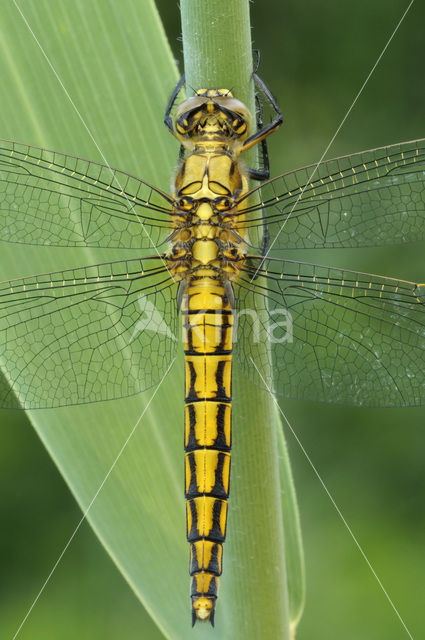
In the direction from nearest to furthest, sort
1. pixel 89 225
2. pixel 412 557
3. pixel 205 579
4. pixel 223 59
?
pixel 223 59, pixel 205 579, pixel 89 225, pixel 412 557


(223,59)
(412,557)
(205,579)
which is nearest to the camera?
(223,59)

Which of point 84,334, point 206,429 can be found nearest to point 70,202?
point 84,334

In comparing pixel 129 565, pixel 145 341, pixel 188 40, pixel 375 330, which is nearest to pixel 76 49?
pixel 188 40

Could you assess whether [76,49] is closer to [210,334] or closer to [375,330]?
[210,334]

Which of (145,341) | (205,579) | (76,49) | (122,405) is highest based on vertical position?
(76,49)

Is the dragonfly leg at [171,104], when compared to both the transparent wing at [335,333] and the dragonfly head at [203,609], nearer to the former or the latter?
the transparent wing at [335,333]

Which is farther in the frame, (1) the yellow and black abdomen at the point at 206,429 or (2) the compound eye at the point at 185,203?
(2) the compound eye at the point at 185,203

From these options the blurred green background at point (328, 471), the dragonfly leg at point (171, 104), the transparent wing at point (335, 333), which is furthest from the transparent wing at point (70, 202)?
the blurred green background at point (328, 471)
